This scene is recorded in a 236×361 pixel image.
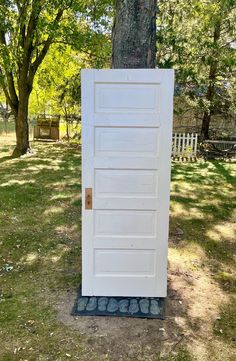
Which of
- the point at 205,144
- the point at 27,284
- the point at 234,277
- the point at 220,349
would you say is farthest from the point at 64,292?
the point at 205,144

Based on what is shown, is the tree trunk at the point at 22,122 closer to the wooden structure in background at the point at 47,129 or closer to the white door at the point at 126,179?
the wooden structure in background at the point at 47,129

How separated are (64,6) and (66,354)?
8.87 m

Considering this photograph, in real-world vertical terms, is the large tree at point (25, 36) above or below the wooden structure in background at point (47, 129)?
above

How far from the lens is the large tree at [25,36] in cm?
941

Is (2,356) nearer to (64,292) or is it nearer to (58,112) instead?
(64,292)

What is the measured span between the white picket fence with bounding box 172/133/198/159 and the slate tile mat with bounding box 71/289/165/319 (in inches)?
381

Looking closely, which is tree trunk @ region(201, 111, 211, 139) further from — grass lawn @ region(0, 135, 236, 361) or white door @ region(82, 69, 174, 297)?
white door @ region(82, 69, 174, 297)

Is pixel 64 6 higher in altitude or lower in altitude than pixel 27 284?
higher

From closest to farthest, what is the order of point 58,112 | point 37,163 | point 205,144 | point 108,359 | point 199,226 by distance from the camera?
point 108,359
point 199,226
point 37,163
point 205,144
point 58,112

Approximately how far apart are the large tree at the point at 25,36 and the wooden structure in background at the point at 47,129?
13.9 ft

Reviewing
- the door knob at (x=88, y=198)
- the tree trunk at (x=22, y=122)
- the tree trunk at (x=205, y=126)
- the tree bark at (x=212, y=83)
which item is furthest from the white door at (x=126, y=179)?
the tree trunk at (x=205, y=126)

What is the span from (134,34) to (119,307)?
2.56m

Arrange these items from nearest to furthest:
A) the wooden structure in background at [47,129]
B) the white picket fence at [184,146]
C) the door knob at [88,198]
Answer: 1. the door knob at [88,198]
2. the white picket fence at [184,146]
3. the wooden structure in background at [47,129]

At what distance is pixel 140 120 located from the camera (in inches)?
123
